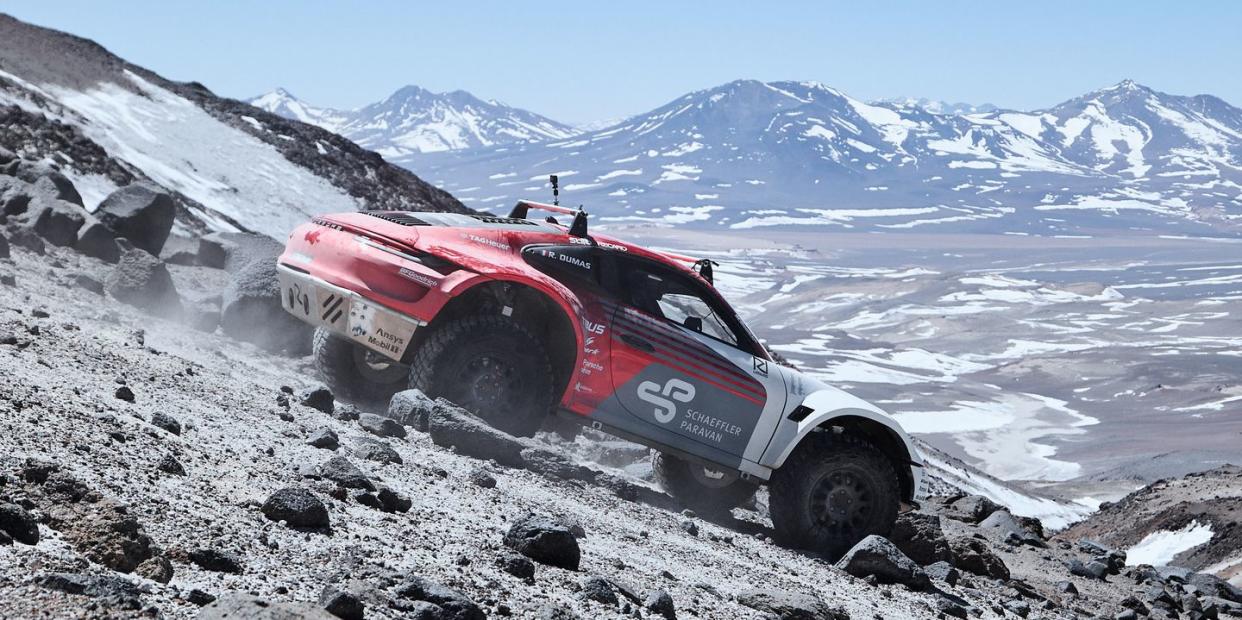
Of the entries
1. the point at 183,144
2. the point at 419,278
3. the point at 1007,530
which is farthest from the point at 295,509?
the point at 183,144

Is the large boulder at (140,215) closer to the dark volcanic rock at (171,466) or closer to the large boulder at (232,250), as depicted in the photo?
the large boulder at (232,250)

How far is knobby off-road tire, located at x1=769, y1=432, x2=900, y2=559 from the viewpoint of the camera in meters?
8.38

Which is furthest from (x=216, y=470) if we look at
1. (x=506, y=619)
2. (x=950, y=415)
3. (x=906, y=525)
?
(x=950, y=415)

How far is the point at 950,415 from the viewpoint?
456 ft

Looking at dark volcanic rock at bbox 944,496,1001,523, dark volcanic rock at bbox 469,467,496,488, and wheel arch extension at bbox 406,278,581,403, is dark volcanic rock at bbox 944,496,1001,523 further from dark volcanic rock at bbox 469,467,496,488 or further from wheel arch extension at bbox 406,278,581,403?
dark volcanic rock at bbox 469,467,496,488

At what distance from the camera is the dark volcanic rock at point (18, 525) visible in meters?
3.98

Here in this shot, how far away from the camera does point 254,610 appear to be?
3574 millimetres

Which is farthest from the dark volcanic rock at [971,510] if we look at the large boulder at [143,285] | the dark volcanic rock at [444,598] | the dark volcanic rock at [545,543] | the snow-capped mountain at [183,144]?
the snow-capped mountain at [183,144]

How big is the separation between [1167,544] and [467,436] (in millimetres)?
20059

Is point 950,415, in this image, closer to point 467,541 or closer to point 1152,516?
point 1152,516

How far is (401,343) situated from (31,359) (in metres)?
2.15

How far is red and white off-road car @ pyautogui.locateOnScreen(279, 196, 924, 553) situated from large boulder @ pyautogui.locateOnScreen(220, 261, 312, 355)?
11.5 feet

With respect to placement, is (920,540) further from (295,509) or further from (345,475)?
(295,509)

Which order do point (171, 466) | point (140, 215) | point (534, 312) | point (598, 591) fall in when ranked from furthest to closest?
point (140, 215) → point (534, 312) → point (171, 466) → point (598, 591)
